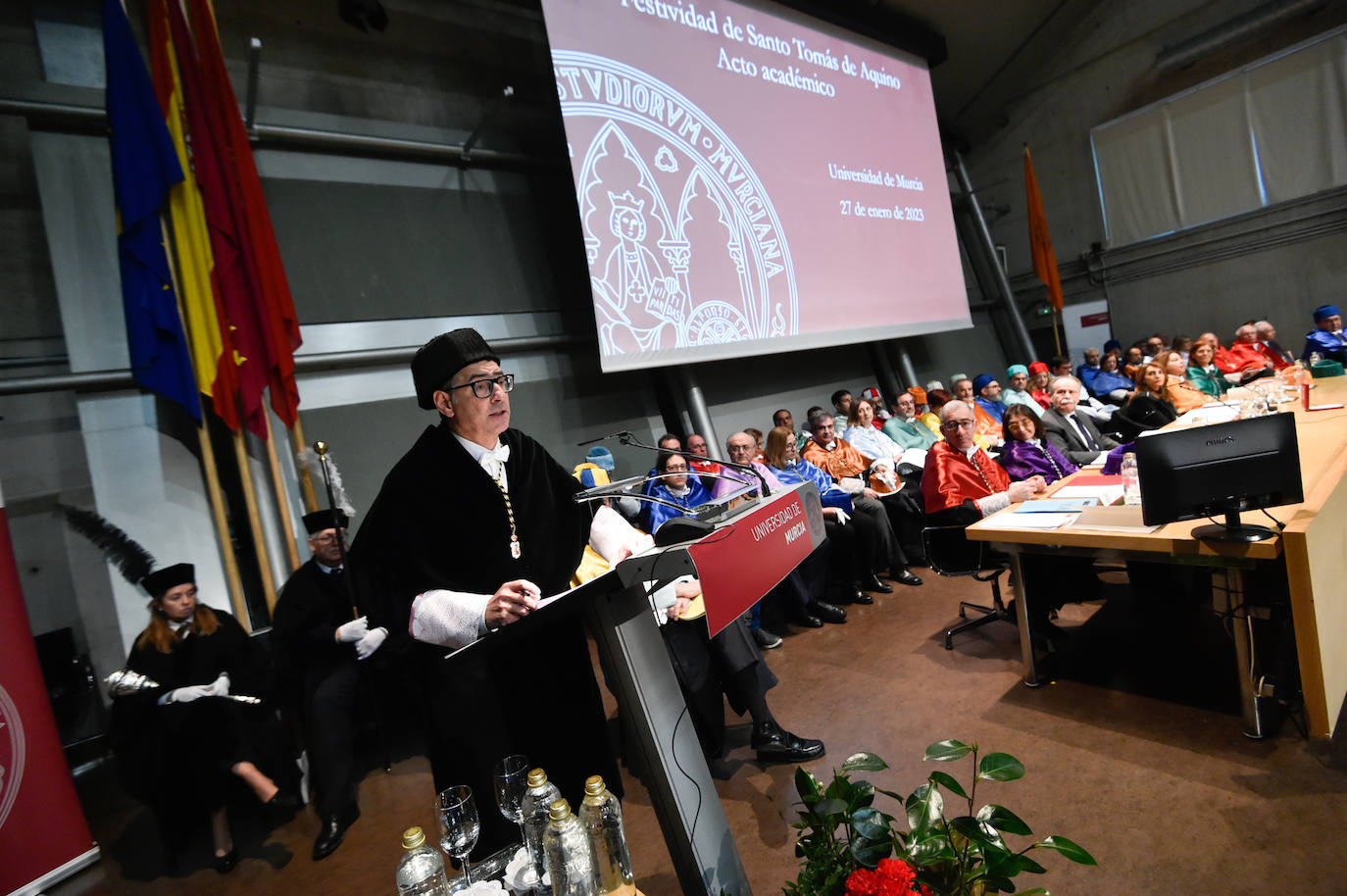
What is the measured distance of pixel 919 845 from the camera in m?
0.92

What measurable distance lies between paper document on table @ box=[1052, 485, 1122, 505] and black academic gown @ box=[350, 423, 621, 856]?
94.8 inches

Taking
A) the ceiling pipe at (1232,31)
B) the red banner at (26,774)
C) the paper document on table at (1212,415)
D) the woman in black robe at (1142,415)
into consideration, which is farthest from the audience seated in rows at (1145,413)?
the red banner at (26,774)

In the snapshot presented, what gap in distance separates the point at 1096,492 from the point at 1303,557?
100 cm

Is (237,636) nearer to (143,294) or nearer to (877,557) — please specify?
(143,294)

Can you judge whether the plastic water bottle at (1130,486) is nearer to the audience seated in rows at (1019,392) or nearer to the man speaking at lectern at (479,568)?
the man speaking at lectern at (479,568)

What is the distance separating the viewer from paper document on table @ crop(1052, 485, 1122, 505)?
2760 mm

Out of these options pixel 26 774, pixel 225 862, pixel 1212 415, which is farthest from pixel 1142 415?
pixel 26 774

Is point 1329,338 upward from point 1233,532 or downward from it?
upward

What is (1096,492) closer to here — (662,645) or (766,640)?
(766,640)

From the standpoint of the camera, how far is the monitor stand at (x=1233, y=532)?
201 cm

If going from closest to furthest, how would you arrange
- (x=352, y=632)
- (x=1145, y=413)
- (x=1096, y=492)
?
1. (x=1096, y=492)
2. (x=352, y=632)
3. (x=1145, y=413)

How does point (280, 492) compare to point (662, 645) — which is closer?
point (662, 645)

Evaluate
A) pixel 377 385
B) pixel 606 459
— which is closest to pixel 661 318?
pixel 606 459

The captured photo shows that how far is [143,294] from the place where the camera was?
321cm
